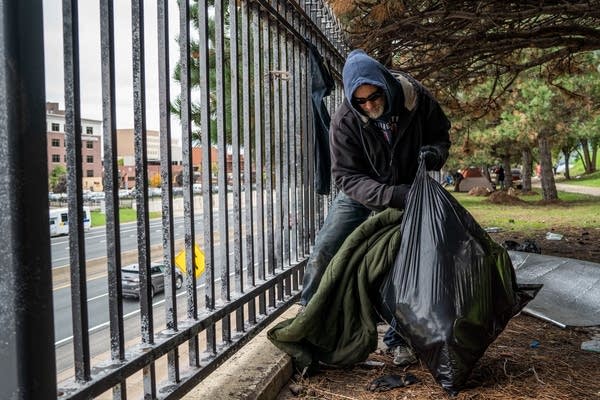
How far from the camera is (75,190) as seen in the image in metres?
1.61

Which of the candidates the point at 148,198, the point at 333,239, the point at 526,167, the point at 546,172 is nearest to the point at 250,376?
the point at 333,239

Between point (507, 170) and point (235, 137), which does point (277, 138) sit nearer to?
point (235, 137)

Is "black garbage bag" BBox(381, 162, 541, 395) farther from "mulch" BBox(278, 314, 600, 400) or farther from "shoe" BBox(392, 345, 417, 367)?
"shoe" BBox(392, 345, 417, 367)

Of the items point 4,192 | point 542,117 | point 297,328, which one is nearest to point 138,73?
point 4,192

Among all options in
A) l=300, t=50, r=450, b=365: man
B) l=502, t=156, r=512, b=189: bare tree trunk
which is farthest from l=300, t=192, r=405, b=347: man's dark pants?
l=502, t=156, r=512, b=189: bare tree trunk

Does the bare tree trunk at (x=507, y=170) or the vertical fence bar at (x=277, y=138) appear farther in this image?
the bare tree trunk at (x=507, y=170)

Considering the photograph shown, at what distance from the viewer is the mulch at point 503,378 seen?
8.66 ft

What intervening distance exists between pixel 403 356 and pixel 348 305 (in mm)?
522

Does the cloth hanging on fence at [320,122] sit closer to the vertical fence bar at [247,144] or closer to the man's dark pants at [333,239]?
the man's dark pants at [333,239]

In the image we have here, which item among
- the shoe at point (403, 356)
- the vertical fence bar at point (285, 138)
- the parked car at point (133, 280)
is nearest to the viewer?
the parked car at point (133, 280)

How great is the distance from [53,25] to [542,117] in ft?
55.4

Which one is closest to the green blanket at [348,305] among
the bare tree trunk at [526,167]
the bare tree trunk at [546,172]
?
the bare tree trunk at [546,172]

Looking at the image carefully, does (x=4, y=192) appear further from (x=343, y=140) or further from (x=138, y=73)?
(x=343, y=140)

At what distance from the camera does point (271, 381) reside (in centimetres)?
269
